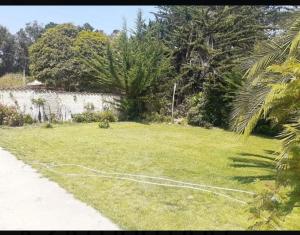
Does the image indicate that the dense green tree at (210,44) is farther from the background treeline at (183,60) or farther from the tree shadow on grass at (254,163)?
the tree shadow on grass at (254,163)

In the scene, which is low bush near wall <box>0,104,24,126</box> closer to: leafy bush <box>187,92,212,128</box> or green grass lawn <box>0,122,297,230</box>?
green grass lawn <box>0,122,297,230</box>

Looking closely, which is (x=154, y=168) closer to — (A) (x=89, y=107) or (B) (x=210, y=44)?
(A) (x=89, y=107)

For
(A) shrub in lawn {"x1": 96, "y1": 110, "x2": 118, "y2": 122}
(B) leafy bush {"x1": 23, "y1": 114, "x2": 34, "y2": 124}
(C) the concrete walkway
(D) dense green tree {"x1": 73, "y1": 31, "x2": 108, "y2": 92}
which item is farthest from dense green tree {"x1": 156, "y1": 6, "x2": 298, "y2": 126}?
(C) the concrete walkway

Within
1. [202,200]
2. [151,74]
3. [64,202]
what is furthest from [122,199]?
[151,74]

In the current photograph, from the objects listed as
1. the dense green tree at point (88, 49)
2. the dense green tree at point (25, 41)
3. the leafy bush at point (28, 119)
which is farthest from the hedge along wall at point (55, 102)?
the dense green tree at point (25, 41)

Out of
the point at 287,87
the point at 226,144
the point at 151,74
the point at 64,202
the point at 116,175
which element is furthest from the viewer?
the point at 151,74

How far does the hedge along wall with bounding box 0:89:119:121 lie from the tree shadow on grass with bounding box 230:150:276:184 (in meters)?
9.94

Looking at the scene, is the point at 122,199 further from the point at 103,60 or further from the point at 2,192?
the point at 103,60

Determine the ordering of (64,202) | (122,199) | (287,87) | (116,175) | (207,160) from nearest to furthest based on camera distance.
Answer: (287,87), (64,202), (122,199), (116,175), (207,160)

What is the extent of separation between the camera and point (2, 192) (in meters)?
6.12

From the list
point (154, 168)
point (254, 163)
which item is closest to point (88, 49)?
point (254, 163)

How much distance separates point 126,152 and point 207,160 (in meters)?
2.30

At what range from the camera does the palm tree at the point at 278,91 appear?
469 centimetres

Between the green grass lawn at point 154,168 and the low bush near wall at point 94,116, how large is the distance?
10.2 feet
